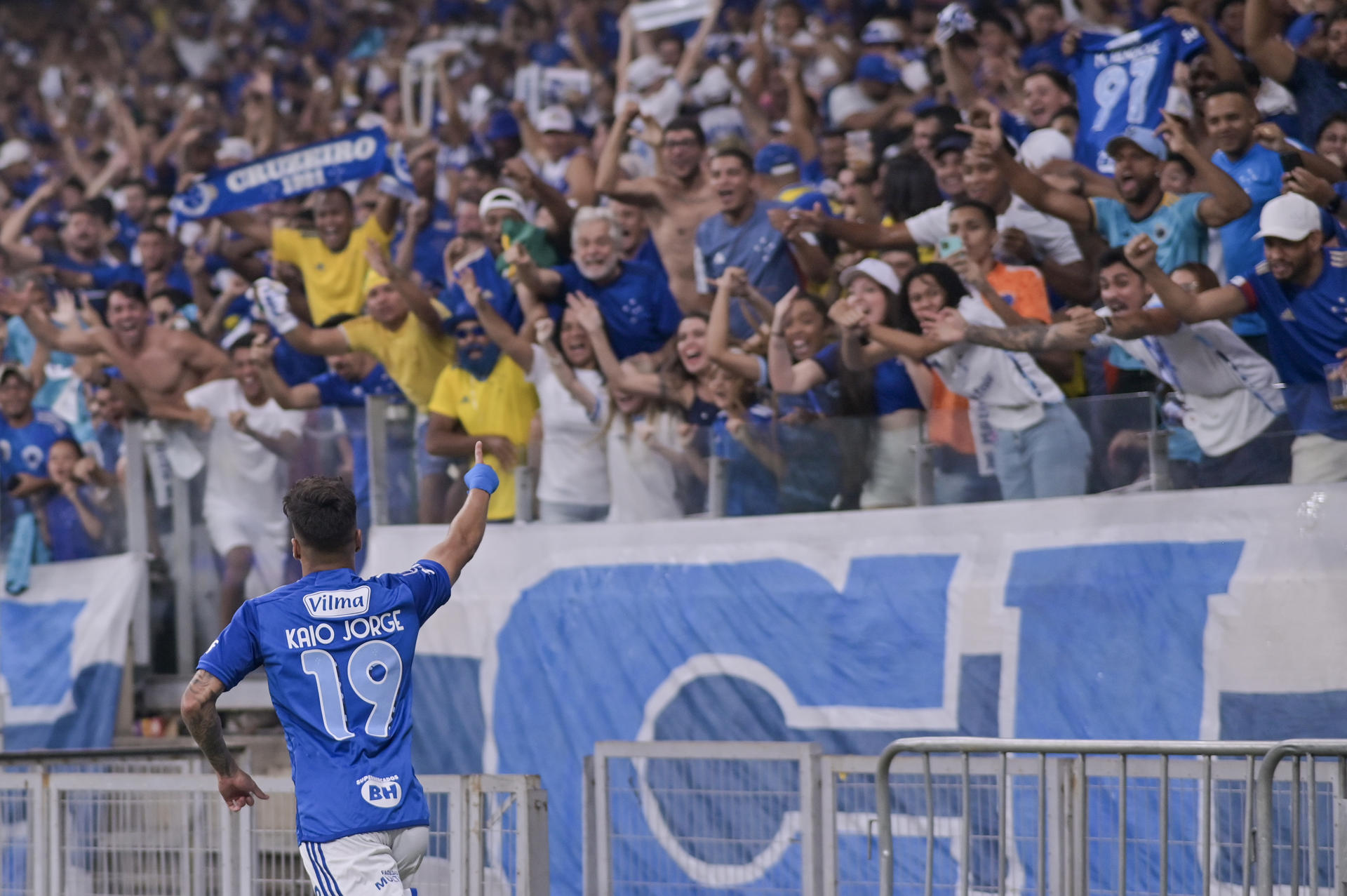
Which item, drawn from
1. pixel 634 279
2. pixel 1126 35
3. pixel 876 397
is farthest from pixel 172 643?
pixel 1126 35

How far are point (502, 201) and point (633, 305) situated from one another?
133 cm

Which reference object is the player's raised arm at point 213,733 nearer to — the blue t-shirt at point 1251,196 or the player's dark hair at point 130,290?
the blue t-shirt at point 1251,196

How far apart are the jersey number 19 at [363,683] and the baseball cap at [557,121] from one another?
329 inches

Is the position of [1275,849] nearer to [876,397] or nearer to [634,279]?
[876,397]

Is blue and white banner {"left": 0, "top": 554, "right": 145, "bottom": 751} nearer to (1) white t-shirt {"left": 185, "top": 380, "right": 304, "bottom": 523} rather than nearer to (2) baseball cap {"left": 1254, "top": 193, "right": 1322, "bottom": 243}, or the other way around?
(1) white t-shirt {"left": 185, "top": 380, "right": 304, "bottom": 523}

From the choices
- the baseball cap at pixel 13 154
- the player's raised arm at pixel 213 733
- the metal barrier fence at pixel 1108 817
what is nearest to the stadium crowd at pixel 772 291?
the metal barrier fence at pixel 1108 817

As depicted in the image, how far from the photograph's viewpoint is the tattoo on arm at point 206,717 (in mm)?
4590

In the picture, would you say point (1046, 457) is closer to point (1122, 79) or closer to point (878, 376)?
point (878, 376)

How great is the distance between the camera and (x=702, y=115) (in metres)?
12.6

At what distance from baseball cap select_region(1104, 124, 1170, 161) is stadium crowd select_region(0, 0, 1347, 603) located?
0.02 meters

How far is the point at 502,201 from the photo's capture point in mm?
10398

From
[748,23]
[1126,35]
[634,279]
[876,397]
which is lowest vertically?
[876,397]

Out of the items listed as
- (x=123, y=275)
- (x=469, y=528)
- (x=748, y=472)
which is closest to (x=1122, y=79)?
(x=748, y=472)

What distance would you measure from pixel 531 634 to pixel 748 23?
289 inches
